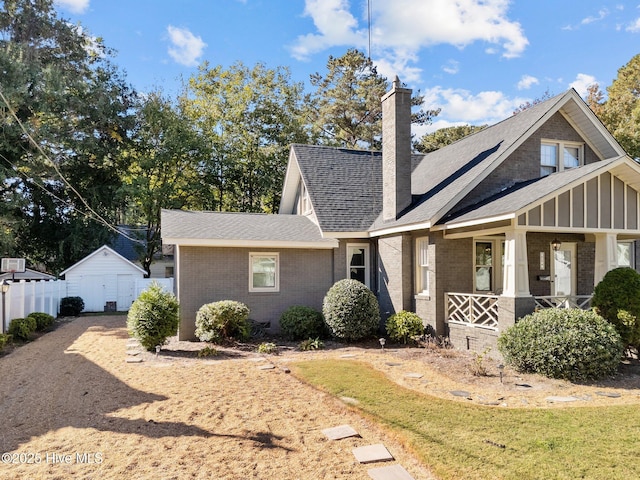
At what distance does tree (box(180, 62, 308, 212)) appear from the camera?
29594 mm

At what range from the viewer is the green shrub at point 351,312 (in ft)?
40.0

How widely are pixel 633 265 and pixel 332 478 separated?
14666mm

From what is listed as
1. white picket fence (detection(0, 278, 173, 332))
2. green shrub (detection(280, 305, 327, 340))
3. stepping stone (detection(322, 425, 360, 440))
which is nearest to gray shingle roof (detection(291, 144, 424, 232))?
green shrub (detection(280, 305, 327, 340))

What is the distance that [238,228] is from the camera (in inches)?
567

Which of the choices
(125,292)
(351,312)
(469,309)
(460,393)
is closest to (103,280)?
(125,292)

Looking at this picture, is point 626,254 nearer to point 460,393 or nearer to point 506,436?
point 460,393

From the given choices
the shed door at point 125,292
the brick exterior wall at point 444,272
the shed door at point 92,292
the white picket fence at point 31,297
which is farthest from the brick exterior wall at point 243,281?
the shed door at point 92,292

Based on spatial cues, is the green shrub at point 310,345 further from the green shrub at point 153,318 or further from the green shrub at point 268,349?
the green shrub at point 153,318

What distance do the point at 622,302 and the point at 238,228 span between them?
10.6 metres

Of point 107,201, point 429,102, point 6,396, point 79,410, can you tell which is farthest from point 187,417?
point 429,102

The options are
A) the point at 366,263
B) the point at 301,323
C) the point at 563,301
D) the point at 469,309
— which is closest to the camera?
the point at 563,301

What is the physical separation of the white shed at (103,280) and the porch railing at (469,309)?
59.0 feet

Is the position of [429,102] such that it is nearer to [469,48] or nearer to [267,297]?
[469,48]

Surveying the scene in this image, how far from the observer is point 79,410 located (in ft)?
21.7
